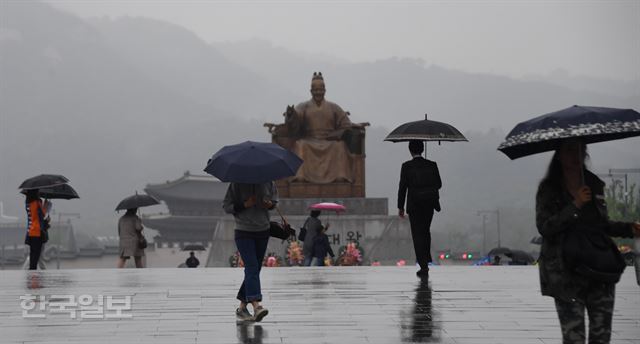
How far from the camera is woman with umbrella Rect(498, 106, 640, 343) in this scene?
3.98m

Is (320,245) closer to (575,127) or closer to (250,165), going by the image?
(250,165)

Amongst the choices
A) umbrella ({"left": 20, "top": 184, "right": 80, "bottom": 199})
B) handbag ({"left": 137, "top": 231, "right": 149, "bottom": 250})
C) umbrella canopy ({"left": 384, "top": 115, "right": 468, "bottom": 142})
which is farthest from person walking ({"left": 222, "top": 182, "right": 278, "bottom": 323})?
handbag ({"left": 137, "top": 231, "right": 149, "bottom": 250})

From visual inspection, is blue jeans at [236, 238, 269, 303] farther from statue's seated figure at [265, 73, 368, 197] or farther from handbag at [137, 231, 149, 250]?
statue's seated figure at [265, 73, 368, 197]

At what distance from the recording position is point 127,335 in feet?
18.3

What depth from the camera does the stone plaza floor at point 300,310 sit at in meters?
5.57

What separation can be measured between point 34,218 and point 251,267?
19.9 feet

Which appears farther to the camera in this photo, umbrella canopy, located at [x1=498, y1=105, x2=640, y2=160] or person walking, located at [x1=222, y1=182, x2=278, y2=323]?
person walking, located at [x1=222, y1=182, x2=278, y2=323]

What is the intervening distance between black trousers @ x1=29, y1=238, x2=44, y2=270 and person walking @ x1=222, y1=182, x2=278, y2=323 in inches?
241

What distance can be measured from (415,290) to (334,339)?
285 cm

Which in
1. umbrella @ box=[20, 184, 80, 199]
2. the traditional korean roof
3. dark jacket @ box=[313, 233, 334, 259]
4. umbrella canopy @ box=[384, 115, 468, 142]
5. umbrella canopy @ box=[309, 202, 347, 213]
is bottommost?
dark jacket @ box=[313, 233, 334, 259]

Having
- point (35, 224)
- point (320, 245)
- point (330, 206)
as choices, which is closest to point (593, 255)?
point (35, 224)

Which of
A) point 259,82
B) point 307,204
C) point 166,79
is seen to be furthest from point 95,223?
point 307,204

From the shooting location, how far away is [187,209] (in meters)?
54.4

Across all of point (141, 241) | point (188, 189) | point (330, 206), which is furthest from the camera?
point (188, 189)
